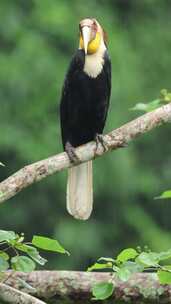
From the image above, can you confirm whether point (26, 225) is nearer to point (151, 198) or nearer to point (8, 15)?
point (151, 198)

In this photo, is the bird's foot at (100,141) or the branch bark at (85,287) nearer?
the branch bark at (85,287)

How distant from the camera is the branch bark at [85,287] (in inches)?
187

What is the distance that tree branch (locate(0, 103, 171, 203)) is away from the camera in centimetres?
474

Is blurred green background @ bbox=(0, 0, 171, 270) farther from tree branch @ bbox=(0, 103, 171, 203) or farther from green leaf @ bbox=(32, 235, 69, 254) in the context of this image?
green leaf @ bbox=(32, 235, 69, 254)

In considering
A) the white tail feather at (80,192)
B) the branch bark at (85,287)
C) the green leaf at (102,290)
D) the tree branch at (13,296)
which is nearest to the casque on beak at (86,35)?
the white tail feather at (80,192)

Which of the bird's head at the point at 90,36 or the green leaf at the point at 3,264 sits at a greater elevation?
the bird's head at the point at 90,36

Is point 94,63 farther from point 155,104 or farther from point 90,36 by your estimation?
point 155,104

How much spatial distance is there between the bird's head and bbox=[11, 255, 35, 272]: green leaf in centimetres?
140

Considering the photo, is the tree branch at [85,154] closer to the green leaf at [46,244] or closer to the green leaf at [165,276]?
the green leaf at [46,244]

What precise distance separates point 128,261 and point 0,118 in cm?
552

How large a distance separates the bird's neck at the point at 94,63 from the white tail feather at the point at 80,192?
18.9 inches

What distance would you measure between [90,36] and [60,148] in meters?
3.62

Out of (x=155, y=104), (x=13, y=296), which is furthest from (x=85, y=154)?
(x=13, y=296)

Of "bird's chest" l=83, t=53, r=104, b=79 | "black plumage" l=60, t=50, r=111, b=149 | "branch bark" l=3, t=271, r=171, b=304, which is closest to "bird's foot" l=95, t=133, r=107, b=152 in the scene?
"black plumage" l=60, t=50, r=111, b=149
